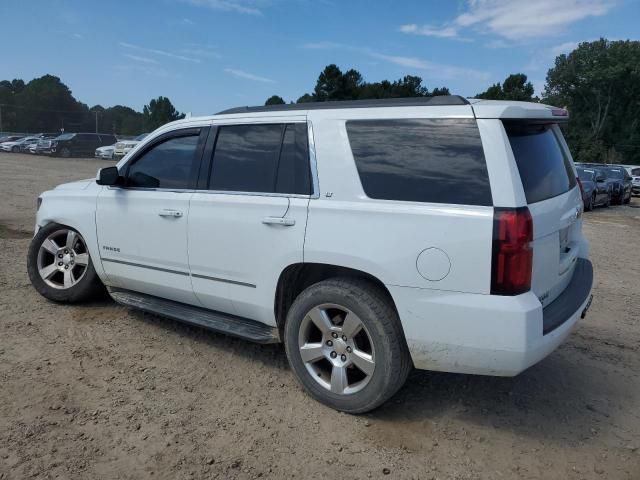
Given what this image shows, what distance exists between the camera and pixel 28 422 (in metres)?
3.27

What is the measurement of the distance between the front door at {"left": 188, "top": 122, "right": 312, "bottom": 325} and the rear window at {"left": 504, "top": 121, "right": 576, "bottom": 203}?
4.22ft

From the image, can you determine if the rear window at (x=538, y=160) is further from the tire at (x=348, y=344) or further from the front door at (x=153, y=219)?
the front door at (x=153, y=219)

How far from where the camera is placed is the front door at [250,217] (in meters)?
3.65

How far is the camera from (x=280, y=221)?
3613mm

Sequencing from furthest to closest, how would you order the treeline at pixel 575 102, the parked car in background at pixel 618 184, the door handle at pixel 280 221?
the treeline at pixel 575 102, the parked car in background at pixel 618 184, the door handle at pixel 280 221

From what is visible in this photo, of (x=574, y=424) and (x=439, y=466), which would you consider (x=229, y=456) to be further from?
(x=574, y=424)

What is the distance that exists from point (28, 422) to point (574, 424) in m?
3.32

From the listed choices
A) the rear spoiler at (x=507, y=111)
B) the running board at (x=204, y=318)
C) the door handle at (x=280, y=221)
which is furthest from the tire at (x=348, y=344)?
the rear spoiler at (x=507, y=111)

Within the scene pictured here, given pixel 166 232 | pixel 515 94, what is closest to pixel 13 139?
pixel 515 94

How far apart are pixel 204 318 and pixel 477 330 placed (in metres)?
2.06

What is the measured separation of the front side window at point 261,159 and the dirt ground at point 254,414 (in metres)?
1.37

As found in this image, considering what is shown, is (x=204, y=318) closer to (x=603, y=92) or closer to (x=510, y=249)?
(x=510, y=249)

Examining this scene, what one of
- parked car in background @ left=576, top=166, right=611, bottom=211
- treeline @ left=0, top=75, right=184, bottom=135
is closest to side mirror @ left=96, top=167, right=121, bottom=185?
parked car in background @ left=576, top=166, right=611, bottom=211

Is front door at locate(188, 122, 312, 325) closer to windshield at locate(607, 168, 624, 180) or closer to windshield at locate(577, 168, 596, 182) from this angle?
windshield at locate(577, 168, 596, 182)
